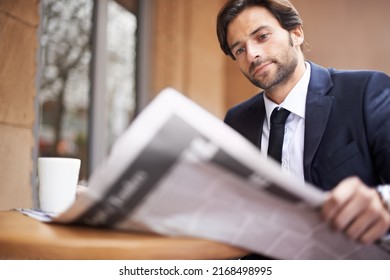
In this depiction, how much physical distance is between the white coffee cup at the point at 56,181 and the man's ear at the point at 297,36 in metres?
0.67

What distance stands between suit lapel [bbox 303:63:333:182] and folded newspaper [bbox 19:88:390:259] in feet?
1.16

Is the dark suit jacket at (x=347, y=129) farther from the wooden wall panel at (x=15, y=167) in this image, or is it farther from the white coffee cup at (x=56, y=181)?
the wooden wall panel at (x=15, y=167)

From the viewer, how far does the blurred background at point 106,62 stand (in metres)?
1.20

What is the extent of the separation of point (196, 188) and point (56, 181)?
375 mm

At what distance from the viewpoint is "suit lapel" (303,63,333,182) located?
0.78m

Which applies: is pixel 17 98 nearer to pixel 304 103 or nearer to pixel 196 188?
pixel 304 103

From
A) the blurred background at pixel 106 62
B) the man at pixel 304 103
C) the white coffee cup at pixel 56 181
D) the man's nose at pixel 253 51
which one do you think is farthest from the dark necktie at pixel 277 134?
the blurred background at pixel 106 62

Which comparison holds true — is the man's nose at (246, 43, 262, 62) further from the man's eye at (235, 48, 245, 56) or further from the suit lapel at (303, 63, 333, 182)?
Result: the suit lapel at (303, 63, 333, 182)

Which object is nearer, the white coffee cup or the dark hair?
the white coffee cup

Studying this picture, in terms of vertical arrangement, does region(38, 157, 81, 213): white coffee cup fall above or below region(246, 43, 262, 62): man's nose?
below

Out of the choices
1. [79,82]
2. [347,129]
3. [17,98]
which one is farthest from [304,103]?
[79,82]

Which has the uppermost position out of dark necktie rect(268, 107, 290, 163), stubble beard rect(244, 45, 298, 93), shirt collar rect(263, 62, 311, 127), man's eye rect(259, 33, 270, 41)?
man's eye rect(259, 33, 270, 41)

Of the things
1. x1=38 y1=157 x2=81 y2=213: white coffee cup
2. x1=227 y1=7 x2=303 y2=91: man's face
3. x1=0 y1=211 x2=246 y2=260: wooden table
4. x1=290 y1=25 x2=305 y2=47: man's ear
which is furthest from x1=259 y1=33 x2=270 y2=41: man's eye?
x1=0 y1=211 x2=246 y2=260: wooden table
